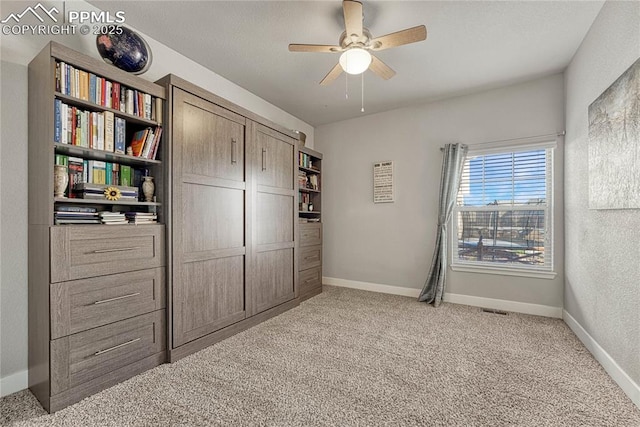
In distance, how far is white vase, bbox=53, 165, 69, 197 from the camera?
169 centimetres

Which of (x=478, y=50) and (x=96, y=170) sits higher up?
(x=478, y=50)

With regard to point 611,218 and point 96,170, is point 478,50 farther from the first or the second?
point 96,170

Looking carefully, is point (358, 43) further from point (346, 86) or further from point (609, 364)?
point (609, 364)

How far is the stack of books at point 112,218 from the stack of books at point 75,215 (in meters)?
0.04

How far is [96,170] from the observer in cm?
194

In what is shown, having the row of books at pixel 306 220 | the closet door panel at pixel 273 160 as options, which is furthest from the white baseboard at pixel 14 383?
the row of books at pixel 306 220

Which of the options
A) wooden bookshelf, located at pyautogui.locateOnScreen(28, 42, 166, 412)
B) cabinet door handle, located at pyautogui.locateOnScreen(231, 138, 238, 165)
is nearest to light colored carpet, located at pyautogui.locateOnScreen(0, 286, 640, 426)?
wooden bookshelf, located at pyautogui.locateOnScreen(28, 42, 166, 412)

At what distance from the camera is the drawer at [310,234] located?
12.5 ft

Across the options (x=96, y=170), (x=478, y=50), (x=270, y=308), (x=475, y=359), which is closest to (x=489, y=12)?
(x=478, y=50)

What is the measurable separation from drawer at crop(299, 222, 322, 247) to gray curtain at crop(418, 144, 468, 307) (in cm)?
155

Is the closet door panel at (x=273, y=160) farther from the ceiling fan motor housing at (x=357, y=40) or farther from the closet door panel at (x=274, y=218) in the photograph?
the ceiling fan motor housing at (x=357, y=40)

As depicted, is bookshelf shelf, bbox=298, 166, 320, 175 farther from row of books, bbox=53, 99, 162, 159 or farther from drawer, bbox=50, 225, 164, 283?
drawer, bbox=50, 225, 164, 283

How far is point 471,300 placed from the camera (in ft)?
11.6

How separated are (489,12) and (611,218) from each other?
169cm
